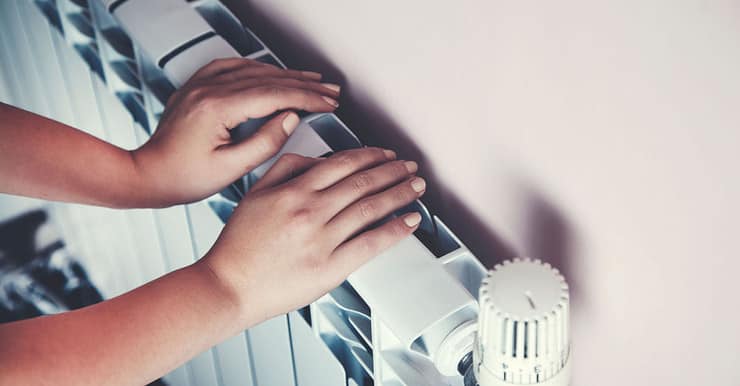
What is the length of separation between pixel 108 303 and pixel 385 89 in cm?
22

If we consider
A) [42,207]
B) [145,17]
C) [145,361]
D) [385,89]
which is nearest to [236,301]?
[145,361]

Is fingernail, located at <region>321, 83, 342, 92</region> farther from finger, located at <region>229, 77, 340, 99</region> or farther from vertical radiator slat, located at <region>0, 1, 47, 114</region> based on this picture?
vertical radiator slat, located at <region>0, 1, 47, 114</region>

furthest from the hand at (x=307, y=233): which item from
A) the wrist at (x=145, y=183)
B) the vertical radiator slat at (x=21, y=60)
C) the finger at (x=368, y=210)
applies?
the vertical radiator slat at (x=21, y=60)

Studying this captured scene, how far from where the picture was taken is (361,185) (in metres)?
0.48

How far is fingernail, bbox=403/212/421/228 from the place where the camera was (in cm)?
46

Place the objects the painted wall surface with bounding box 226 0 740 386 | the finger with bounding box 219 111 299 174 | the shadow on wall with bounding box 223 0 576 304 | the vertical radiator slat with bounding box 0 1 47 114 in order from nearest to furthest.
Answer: the painted wall surface with bounding box 226 0 740 386 → the shadow on wall with bounding box 223 0 576 304 → the finger with bounding box 219 111 299 174 → the vertical radiator slat with bounding box 0 1 47 114

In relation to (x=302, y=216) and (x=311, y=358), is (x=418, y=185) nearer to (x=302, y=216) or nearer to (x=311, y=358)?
(x=302, y=216)

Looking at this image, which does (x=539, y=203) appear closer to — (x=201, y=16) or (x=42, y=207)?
(x=201, y=16)

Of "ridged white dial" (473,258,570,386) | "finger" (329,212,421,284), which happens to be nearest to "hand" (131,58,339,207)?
"finger" (329,212,421,284)

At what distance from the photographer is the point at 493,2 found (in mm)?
370

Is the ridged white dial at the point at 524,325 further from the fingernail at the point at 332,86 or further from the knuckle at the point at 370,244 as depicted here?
the fingernail at the point at 332,86

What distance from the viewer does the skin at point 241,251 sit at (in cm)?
44

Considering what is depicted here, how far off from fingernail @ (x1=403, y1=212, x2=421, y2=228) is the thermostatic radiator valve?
114 mm

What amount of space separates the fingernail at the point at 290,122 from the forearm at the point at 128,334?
0.36 ft
